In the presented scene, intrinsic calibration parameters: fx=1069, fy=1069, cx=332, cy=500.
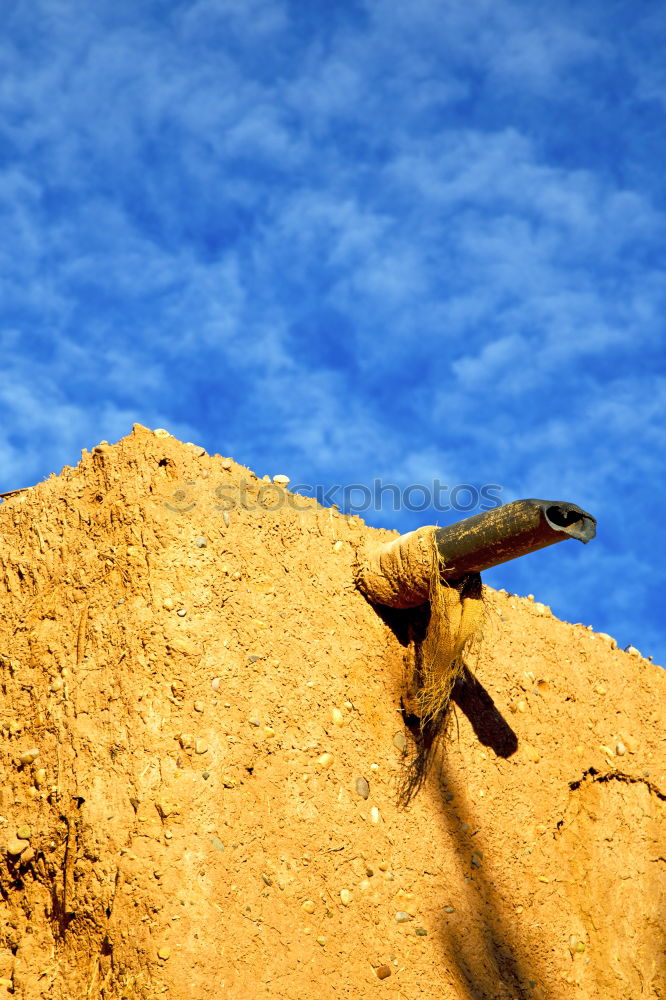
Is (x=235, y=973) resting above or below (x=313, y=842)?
below

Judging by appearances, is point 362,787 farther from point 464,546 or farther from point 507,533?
point 507,533

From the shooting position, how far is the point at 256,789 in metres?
5.05

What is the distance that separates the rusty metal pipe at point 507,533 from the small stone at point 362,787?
1.13 metres

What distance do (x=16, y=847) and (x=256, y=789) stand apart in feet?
3.67

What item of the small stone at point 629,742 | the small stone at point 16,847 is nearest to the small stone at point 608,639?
the small stone at point 629,742

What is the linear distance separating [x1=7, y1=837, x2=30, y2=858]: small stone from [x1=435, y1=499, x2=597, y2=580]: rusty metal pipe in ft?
7.93

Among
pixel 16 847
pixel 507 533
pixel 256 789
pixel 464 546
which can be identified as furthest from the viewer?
pixel 464 546

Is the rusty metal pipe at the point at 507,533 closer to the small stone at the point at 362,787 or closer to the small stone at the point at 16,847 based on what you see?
the small stone at the point at 362,787

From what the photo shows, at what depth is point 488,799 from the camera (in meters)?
5.95

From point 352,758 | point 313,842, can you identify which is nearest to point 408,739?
point 352,758

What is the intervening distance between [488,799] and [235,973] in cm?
190

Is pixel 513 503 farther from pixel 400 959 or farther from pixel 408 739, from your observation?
pixel 400 959

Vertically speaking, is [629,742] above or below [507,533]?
below

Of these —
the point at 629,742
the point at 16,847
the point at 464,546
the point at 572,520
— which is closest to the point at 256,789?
the point at 16,847
